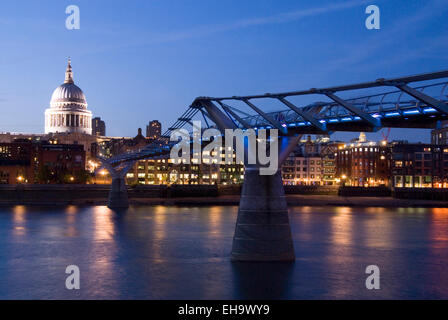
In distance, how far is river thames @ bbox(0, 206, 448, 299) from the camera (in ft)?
94.6

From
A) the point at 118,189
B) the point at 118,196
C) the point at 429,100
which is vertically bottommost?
the point at 118,196

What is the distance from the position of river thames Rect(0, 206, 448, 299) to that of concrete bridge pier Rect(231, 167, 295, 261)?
2.60 feet

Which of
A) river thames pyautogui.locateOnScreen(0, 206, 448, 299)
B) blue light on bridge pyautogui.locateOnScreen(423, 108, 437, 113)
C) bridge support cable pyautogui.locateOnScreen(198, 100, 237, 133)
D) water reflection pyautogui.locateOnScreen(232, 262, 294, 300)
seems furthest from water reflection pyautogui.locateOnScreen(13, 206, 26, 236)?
blue light on bridge pyautogui.locateOnScreen(423, 108, 437, 113)

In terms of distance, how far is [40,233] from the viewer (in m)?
53.9

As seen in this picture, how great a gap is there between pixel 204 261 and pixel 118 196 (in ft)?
173

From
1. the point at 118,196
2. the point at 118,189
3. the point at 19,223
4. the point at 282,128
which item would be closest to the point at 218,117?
the point at 282,128

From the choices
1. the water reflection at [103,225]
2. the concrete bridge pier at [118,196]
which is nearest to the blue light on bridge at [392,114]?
the water reflection at [103,225]

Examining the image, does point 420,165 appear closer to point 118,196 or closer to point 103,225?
point 118,196

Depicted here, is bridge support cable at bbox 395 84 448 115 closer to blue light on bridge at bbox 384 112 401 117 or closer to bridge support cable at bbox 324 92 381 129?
blue light on bridge at bbox 384 112 401 117

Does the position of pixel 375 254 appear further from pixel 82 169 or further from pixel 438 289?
pixel 82 169

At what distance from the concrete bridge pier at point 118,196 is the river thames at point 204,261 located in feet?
71.4

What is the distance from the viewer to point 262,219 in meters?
31.5

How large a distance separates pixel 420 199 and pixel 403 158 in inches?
1109

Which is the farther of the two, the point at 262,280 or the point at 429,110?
the point at 262,280
